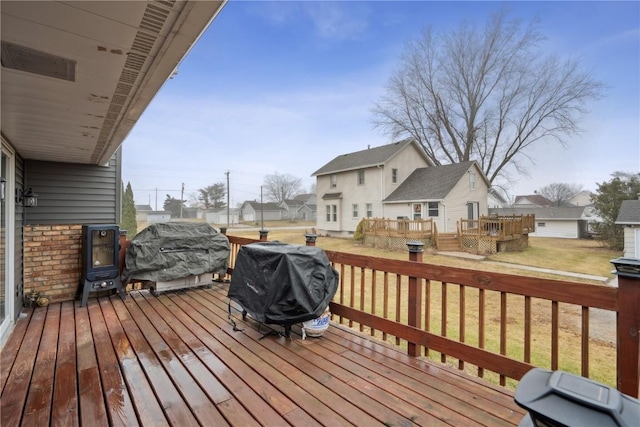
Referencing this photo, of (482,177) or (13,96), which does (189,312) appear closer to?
(13,96)

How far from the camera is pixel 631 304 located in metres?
1.56

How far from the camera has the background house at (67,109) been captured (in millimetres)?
1356

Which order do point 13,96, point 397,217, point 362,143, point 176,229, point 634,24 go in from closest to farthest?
point 13,96 → point 176,229 → point 634,24 → point 397,217 → point 362,143

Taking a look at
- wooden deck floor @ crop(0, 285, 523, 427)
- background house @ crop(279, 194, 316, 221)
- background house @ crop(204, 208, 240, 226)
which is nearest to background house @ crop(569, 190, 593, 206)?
background house @ crop(279, 194, 316, 221)

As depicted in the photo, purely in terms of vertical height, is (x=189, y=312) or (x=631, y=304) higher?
(x=631, y=304)

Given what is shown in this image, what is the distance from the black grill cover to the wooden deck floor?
11.8 inches

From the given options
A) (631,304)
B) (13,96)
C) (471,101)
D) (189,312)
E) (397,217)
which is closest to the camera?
(631,304)

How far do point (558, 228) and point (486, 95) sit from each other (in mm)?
13988

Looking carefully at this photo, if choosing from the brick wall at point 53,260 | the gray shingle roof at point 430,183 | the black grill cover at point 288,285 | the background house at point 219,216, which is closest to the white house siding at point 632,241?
the gray shingle roof at point 430,183

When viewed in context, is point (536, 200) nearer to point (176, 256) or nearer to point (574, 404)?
point (176, 256)

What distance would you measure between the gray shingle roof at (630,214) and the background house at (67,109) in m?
16.1

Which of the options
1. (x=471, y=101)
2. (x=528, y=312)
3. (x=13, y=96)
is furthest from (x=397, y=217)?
(x=13, y=96)

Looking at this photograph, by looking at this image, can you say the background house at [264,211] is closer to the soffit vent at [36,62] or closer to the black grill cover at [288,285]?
the black grill cover at [288,285]

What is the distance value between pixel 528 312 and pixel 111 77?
3.15 m
